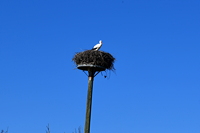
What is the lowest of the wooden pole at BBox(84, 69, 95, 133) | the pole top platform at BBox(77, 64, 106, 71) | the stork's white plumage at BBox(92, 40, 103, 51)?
the wooden pole at BBox(84, 69, 95, 133)

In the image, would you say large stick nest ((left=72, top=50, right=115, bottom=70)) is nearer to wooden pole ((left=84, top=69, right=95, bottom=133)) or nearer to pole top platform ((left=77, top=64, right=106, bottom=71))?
pole top platform ((left=77, top=64, right=106, bottom=71))

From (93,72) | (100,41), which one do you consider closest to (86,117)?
(93,72)

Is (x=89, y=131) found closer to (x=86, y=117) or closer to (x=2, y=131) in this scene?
(x=86, y=117)

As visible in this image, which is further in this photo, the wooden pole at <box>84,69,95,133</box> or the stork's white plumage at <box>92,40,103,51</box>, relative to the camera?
the stork's white plumage at <box>92,40,103,51</box>

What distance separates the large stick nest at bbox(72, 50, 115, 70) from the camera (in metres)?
21.6

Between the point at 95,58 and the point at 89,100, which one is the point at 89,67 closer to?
the point at 95,58

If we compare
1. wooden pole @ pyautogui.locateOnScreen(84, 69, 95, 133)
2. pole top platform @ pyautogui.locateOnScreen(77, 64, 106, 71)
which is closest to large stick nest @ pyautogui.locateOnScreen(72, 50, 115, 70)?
pole top platform @ pyautogui.locateOnScreen(77, 64, 106, 71)

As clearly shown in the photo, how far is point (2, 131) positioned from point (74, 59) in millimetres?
5147

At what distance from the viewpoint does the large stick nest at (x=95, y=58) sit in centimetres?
2161

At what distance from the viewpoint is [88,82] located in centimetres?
2166

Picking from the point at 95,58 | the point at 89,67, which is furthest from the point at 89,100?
the point at 95,58

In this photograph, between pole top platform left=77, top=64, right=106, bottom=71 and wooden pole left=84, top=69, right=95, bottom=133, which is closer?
wooden pole left=84, top=69, right=95, bottom=133

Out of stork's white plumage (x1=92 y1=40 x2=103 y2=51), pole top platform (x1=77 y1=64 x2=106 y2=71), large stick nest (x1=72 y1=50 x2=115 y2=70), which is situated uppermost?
stork's white plumage (x1=92 y1=40 x2=103 y2=51)

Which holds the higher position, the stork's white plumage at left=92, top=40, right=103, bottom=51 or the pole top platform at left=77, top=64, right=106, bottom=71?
the stork's white plumage at left=92, top=40, right=103, bottom=51
